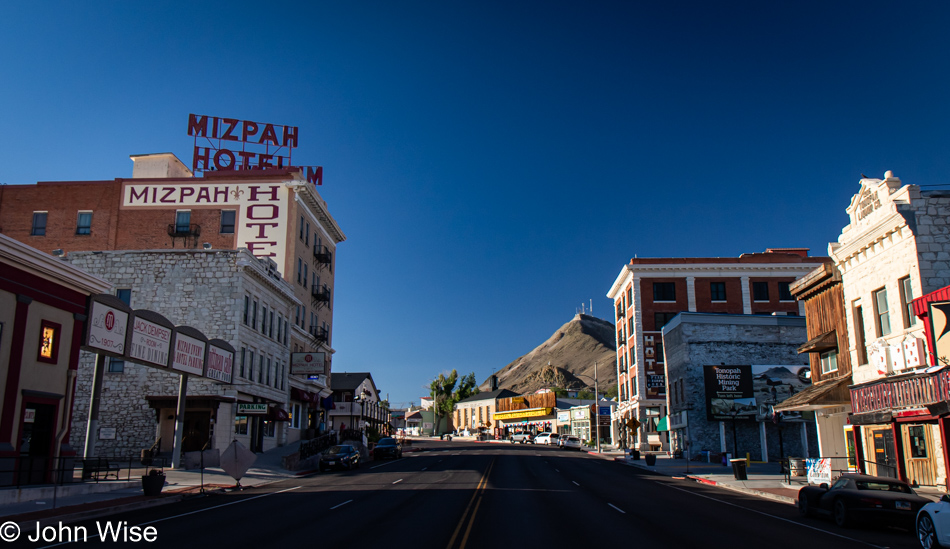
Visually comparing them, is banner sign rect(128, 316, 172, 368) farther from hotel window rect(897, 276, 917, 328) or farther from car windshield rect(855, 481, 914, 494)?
hotel window rect(897, 276, 917, 328)

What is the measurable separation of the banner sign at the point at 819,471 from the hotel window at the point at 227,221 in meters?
43.7

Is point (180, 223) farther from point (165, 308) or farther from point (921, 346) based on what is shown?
point (921, 346)

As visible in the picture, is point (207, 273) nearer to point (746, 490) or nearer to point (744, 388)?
point (746, 490)

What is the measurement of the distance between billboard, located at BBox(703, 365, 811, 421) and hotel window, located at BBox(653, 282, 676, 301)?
23.2 metres

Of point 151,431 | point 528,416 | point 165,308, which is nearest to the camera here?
point 151,431

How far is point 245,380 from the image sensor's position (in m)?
41.1

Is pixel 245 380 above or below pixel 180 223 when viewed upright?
below

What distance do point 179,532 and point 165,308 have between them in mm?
28846

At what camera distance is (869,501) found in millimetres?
15367

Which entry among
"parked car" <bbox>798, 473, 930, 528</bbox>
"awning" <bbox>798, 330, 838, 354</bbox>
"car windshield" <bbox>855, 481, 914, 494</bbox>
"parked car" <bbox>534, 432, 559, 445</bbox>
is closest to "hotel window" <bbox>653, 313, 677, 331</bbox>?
"parked car" <bbox>534, 432, 559, 445</bbox>

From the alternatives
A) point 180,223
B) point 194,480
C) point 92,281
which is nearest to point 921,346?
point 194,480

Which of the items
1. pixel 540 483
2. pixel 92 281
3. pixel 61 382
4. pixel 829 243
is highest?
pixel 829 243

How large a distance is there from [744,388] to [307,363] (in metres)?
32.8

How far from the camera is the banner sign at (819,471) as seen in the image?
2458cm
